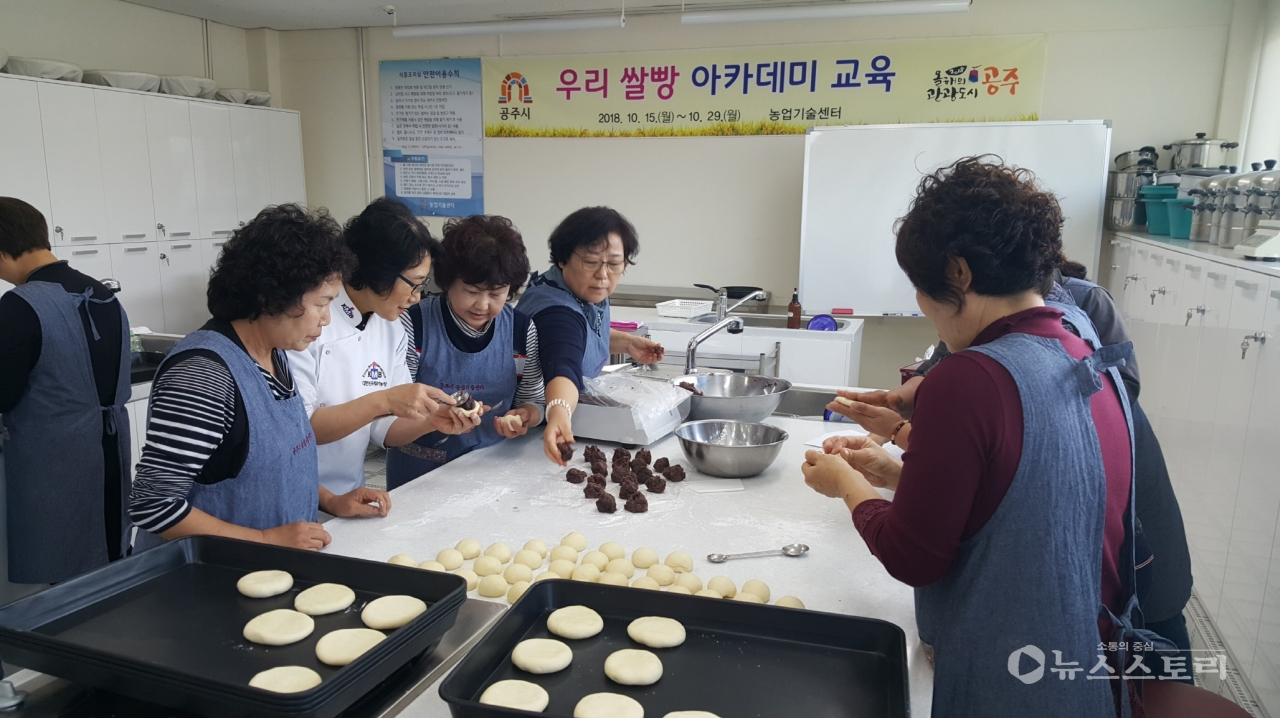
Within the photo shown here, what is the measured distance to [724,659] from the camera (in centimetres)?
107

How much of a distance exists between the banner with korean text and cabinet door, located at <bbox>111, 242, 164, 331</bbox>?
7.98ft

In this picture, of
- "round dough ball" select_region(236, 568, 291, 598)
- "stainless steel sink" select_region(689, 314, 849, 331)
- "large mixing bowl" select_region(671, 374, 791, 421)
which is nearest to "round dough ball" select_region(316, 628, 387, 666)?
"round dough ball" select_region(236, 568, 291, 598)

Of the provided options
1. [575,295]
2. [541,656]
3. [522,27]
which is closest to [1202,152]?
[575,295]

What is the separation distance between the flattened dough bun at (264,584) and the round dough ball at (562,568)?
451mm

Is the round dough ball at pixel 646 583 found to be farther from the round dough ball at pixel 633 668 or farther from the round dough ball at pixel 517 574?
the round dough ball at pixel 633 668

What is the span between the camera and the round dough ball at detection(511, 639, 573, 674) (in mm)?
1021

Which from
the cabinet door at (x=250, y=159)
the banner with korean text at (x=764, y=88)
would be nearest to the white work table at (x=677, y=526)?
the banner with korean text at (x=764, y=88)

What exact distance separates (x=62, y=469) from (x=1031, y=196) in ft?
9.10

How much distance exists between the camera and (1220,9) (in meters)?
4.31

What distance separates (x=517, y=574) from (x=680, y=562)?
1.01ft

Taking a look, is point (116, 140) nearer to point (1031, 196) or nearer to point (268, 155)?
point (268, 155)

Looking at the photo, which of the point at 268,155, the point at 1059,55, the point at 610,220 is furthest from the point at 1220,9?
the point at 268,155

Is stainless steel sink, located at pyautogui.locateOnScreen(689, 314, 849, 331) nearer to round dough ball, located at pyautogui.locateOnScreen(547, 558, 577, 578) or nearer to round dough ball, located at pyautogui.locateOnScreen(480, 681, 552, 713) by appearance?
round dough ball, located at pyautogui.locateOnScreen(547, 558, 577, 578)

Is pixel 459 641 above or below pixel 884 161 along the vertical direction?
below
